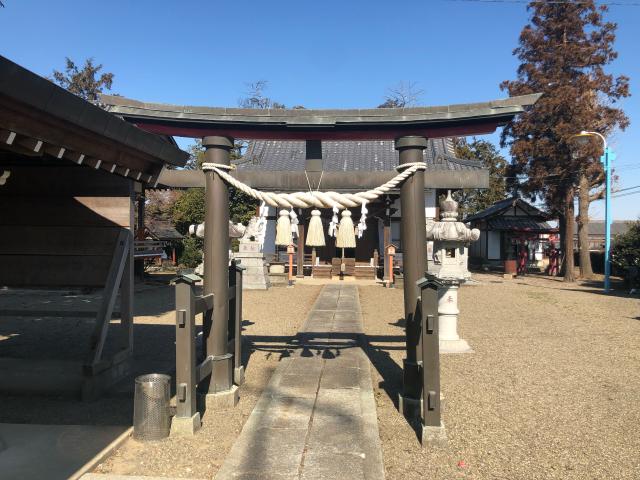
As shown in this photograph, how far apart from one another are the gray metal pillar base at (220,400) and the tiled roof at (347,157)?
18.5 metres

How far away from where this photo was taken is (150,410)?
11.7 feet

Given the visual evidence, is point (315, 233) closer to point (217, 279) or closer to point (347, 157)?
point (217, 279)

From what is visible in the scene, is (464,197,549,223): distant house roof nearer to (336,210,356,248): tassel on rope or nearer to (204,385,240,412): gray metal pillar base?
(336,210,356,248): tassel on rope

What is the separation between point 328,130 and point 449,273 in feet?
34.3

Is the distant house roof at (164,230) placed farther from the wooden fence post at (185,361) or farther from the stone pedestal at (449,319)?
the wooden fence post at (185,361)

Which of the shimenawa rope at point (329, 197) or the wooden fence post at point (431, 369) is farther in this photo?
the shimenawa rope at point (329, 197)

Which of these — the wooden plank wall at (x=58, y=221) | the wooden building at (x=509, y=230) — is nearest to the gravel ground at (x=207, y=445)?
the wooden plank wall at (x=58, y=221)

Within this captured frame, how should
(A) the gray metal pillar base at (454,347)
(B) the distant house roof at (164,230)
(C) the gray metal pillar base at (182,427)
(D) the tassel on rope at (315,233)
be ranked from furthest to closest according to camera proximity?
(B) the distant house roof at (164,230) < (A) the gray metal pillar base at (454,347) < (D) the tassel on rope at (315,233) < (C) the gray metal pillar base at (182,427)

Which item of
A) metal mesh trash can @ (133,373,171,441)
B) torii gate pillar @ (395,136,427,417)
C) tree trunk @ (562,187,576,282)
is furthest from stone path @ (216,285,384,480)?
tree trunk @ (562,187,576,282)

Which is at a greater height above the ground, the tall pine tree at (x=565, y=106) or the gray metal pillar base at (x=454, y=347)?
the tall pine tree at (x=565, y=106)

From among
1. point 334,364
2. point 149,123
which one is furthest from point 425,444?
point 149,123

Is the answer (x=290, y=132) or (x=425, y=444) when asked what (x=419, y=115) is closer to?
(x=290, y=132)

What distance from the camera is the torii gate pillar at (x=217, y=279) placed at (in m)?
4.37

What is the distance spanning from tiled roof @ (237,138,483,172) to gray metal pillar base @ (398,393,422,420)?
→ 60.1ft
